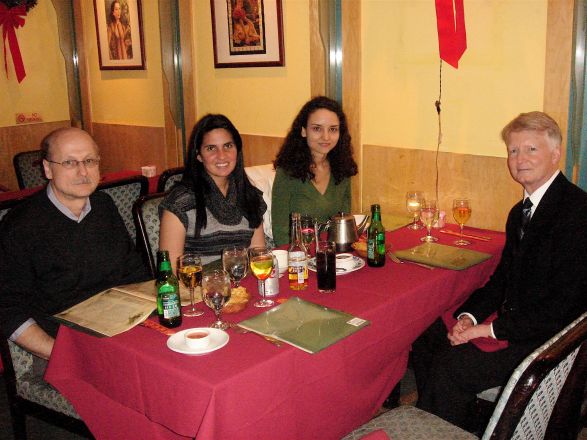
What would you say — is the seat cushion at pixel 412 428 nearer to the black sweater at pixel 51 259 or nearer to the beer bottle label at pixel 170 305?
the beer bottle label at pixel 170 305

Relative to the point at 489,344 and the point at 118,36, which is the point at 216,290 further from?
the point at 118,36

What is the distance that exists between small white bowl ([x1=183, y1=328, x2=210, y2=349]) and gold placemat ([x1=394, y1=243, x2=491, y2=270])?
1.04 meters

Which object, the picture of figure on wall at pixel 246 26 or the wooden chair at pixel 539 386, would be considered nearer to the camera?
the wooden chair at pixel 539 386

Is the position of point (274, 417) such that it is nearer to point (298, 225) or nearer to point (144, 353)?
point (144, 353)

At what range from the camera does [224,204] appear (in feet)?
8.34

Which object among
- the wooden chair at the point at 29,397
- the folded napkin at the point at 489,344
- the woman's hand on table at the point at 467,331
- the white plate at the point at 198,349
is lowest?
the wooden chair at the point at 29,397

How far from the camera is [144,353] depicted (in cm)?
157

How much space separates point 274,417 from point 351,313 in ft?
1.39

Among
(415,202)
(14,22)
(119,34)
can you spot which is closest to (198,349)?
(415,202)

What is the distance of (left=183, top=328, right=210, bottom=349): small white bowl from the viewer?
1.58m

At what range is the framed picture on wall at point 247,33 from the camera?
12.8 feet

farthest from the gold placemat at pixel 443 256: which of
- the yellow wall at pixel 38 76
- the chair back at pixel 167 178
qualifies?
the yellow wall at pixel 38 76

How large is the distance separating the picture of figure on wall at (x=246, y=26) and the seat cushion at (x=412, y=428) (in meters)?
2.89

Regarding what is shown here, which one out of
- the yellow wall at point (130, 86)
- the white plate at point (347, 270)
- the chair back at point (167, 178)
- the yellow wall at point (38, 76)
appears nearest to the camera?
the white plate at point (347, 270)
